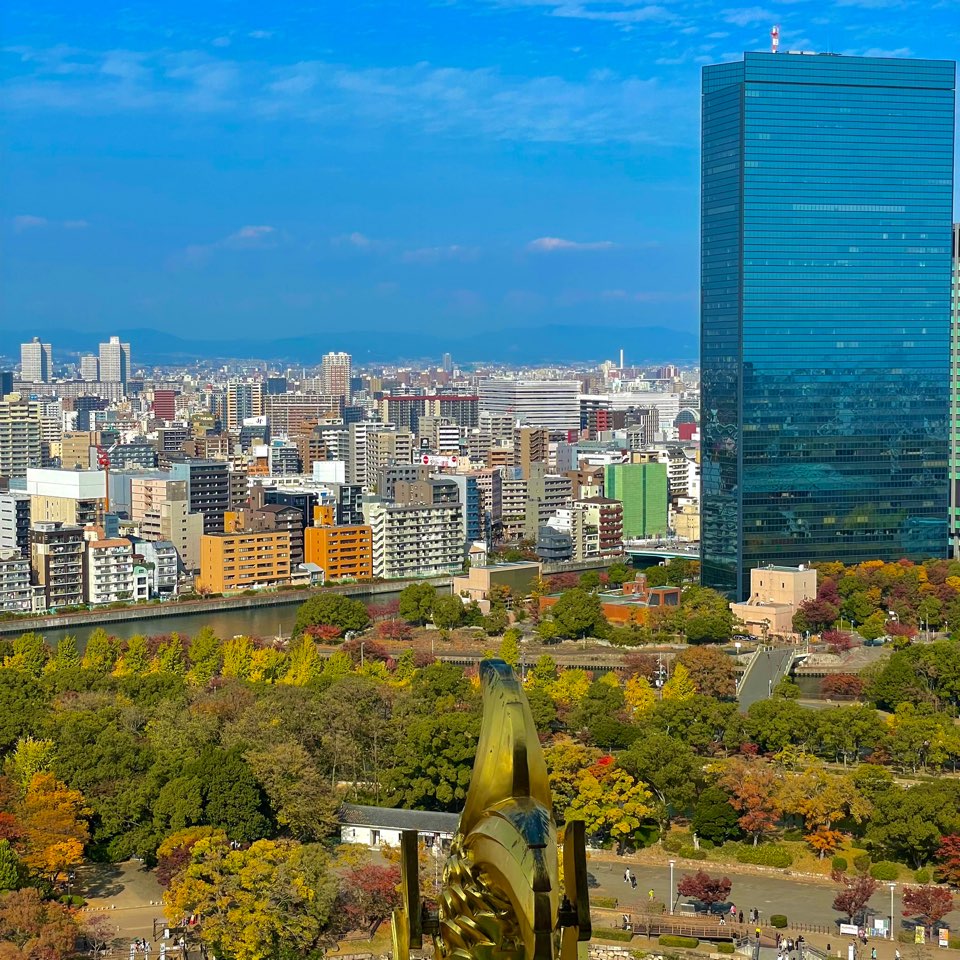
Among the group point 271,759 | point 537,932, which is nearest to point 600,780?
point 271,759

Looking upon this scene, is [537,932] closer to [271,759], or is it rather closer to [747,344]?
[271,759]

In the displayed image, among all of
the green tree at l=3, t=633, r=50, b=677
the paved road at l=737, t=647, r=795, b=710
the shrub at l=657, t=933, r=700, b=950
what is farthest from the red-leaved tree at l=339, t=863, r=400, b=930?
the green tree at l=3, t=633, r=50, b=677

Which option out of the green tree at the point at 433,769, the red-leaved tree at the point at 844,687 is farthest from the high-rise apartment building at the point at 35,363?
the green tree at the point at 433,769

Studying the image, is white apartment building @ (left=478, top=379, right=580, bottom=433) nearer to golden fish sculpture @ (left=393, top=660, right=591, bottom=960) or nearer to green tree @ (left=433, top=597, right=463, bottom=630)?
green tree @ (left=433, top=597, right=463, bottom=630)

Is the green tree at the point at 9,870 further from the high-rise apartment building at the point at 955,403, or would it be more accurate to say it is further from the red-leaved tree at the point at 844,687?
the high-rise apartment building at the point at 955,403

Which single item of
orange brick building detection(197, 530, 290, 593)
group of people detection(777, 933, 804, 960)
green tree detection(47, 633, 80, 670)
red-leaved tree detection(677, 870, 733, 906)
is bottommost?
group of people detection(777, 933, 804, 960)

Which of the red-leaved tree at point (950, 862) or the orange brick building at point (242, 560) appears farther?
the orange brick building at point (242, 560)

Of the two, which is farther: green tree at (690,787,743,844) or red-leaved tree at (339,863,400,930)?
green tree at (690,787,743,844)
